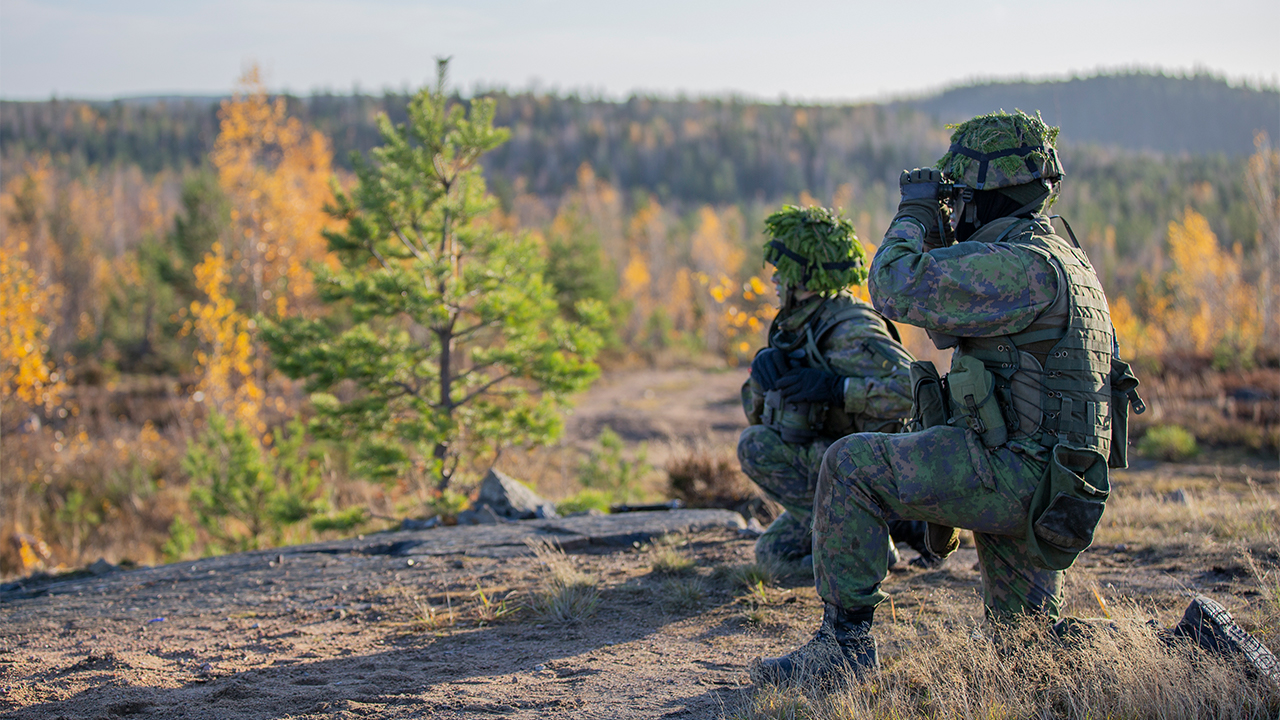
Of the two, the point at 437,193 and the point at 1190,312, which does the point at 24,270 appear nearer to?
the point at 437,193

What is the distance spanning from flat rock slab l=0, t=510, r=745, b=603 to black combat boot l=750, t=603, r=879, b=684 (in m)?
2.57

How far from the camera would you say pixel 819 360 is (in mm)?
4617

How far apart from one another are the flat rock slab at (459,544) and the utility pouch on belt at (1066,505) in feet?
10.3

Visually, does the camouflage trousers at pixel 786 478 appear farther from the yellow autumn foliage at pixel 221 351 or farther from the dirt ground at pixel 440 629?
the yellow autumn foliage at pixel 221 351

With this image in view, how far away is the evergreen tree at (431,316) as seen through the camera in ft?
26.0

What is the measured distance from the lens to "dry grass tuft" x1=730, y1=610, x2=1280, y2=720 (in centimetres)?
262

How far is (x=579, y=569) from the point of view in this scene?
16.9ft

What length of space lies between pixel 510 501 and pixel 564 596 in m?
3.08

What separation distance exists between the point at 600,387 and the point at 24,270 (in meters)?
17.7

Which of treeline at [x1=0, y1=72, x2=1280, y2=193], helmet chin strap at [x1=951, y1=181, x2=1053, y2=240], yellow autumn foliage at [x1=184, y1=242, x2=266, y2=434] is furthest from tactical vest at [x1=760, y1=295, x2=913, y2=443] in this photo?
treeline at [x1=0, y1=72, x2=1280, y2=193]

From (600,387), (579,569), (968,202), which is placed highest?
(968,202)

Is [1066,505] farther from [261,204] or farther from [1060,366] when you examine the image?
[261,204]

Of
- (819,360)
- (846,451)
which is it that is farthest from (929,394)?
(819,360)

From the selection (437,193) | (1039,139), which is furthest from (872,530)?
(437,193)
